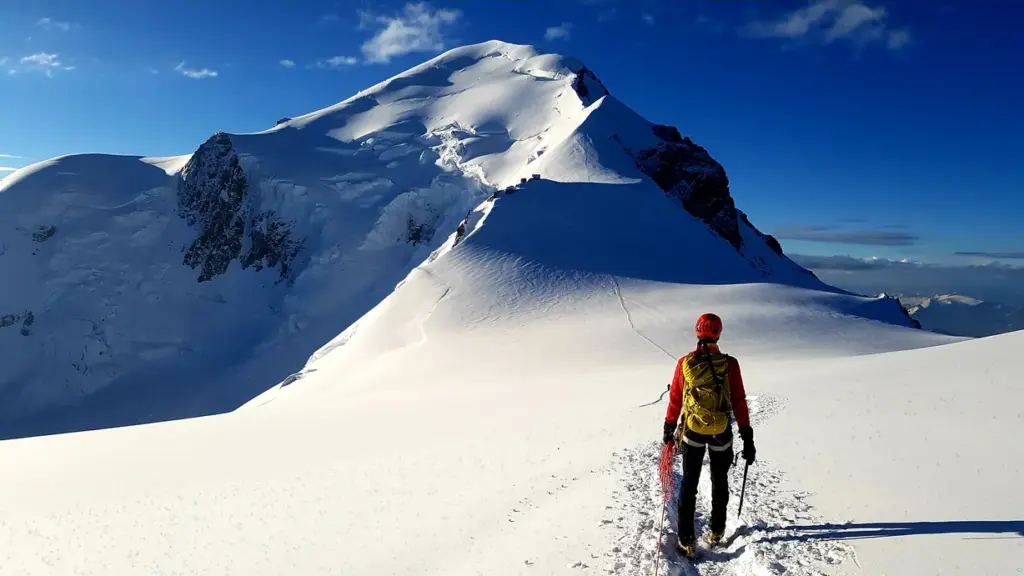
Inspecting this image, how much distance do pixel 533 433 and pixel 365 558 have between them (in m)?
6.21

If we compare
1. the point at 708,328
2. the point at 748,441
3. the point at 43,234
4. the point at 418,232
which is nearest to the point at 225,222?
the point at 43,234

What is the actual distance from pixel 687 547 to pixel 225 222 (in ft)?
288

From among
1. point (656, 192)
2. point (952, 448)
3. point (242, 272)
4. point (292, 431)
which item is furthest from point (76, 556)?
point (242, 272)

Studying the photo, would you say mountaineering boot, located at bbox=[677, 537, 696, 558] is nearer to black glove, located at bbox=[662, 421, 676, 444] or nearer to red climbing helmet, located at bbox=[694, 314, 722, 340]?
black glove, located at bbox=[662, 421, 676, 444]

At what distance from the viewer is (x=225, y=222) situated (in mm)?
82688

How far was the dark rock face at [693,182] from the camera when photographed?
7125 centimetres

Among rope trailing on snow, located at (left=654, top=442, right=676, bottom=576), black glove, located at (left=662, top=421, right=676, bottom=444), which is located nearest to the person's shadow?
rope trailing on snow, located at (left=654, top=442, right=676, bottom=576)

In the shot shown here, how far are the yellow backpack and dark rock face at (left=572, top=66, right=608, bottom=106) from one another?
Answer: 278ft

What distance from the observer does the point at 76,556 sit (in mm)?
10219

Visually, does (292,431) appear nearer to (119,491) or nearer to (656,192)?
(119,491)

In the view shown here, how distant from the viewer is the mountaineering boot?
6.90 meters

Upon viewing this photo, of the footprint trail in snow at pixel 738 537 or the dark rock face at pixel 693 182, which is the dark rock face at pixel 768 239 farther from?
the footprint trail in snow at pixel 738 537

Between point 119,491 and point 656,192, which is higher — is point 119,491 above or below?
below

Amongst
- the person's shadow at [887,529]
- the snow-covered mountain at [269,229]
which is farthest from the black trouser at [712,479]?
the snow-covered mountain at [269,229]
